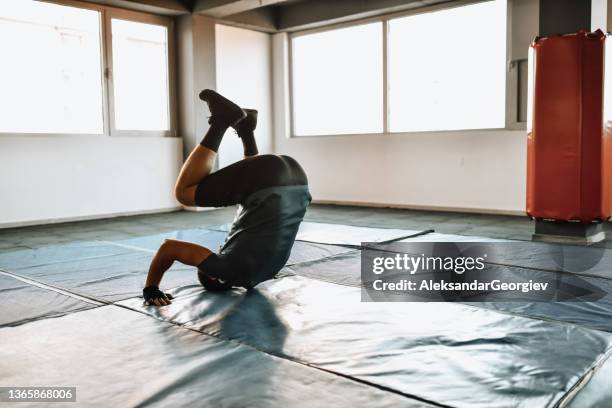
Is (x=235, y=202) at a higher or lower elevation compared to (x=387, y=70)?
lower

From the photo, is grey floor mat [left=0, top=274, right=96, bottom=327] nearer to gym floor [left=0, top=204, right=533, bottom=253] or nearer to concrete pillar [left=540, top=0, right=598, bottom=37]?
gym floor [left=0, top=204, right=533, bottom=253]

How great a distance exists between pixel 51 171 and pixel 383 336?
18.3ft

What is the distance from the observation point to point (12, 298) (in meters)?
3.09

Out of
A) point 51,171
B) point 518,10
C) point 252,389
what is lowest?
point 252,389

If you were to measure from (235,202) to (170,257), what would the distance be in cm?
45

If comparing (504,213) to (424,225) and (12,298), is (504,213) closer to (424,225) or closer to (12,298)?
(424,225)

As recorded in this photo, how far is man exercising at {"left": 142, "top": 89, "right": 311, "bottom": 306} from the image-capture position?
2.87 m

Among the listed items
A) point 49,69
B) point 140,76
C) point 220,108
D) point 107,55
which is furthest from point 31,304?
point 140,76

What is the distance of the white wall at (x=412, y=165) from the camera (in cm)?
675

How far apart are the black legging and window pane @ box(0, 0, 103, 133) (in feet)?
15.2

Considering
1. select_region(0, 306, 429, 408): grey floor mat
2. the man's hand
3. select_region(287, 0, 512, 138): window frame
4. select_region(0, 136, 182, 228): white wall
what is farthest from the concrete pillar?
select_region(0, 136, 182, 228): white wall

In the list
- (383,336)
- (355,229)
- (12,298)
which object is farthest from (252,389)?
(355,229)

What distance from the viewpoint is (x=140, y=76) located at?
764 centimetres

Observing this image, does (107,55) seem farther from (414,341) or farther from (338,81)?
(414,341)
